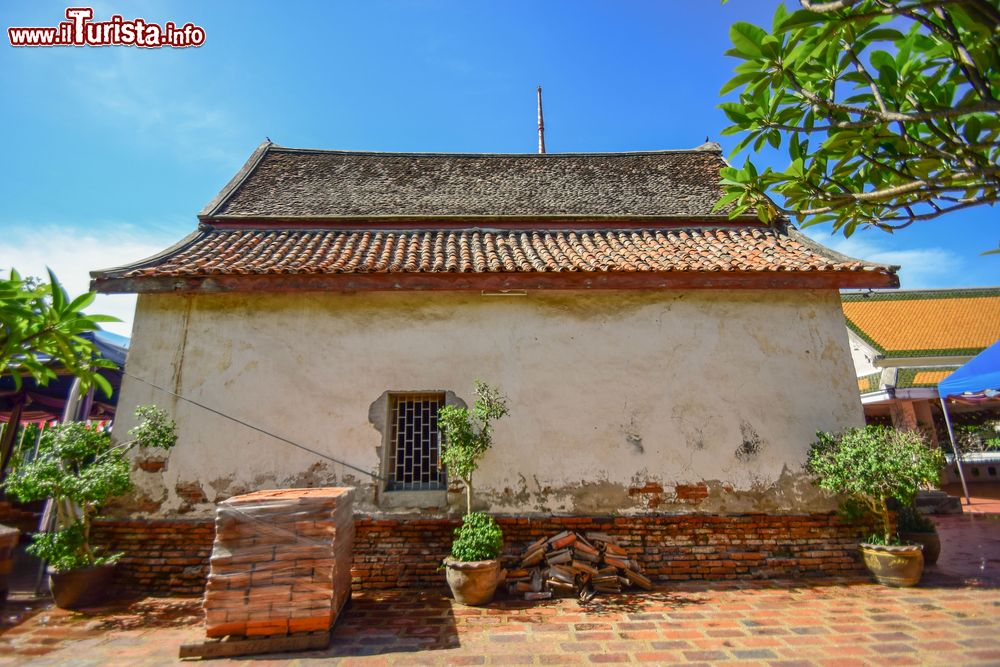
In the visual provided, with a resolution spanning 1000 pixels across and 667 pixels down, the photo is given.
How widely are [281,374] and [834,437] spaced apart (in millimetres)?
6830

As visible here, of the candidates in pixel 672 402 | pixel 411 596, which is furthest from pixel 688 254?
pixel 411 596

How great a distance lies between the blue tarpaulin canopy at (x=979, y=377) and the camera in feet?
24.5

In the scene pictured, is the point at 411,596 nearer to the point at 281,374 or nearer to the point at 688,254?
the point at 281,374

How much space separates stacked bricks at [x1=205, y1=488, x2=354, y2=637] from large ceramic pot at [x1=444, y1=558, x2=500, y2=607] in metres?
1.19

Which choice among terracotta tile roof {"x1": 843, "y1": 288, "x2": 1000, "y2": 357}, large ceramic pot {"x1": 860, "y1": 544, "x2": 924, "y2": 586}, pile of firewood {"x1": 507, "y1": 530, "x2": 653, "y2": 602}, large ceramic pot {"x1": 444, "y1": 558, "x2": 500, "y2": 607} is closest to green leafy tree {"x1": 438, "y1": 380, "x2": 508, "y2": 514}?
large ceramic pot {"x1": 444, "y1": 558, "x2": 500, "y2": 607}

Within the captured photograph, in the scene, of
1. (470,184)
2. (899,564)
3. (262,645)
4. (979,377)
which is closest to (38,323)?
(262,645)

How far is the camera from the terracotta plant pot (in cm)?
581

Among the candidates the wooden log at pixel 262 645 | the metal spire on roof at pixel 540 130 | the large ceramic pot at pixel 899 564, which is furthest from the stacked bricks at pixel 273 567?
the metal spire on roof at pixel 540 130

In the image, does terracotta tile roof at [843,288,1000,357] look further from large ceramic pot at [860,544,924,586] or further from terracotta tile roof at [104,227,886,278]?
large ceramic pot at [860,544,924,586]

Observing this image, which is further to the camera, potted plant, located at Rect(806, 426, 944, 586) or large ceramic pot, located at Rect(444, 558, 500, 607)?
potted plant, located at Rect(806, 426, 944, 586)

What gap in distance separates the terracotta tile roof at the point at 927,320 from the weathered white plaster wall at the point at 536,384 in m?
11.4

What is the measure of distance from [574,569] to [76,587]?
514 cm

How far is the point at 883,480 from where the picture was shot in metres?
5.09

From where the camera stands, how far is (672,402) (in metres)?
6.01
